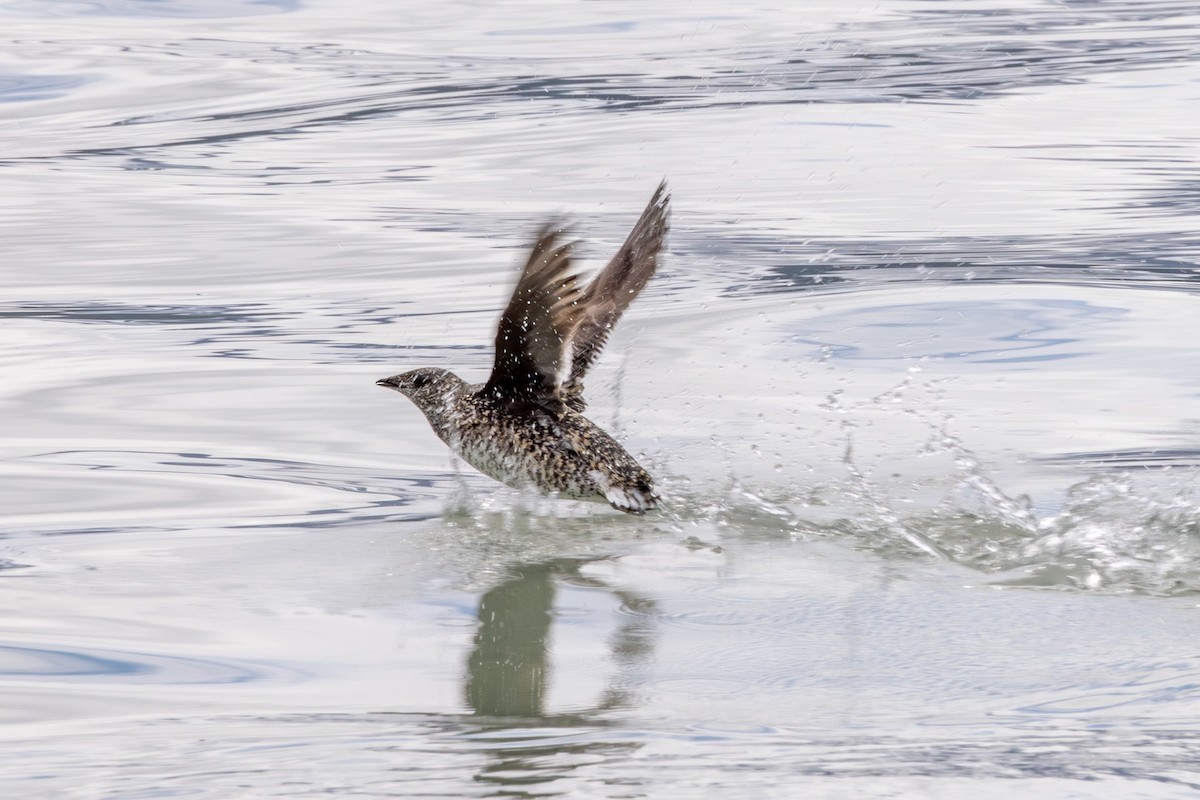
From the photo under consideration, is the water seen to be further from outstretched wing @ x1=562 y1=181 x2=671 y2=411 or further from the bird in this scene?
outstretched wing @ x1=562 y1=181 x2=671 y2=411

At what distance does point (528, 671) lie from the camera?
494 centimetres

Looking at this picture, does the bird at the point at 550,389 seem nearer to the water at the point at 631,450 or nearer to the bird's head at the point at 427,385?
the bird's head at the point at 427,385

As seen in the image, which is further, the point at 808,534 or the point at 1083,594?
the point at 808,534

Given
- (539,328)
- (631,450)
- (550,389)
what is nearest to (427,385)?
(550,389)

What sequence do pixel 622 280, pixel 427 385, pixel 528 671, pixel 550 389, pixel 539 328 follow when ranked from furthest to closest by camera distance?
Result: pixel 622 280 < pixel 427 385 < pixel 550 389 < pixel 539 328 < pixel 528 671

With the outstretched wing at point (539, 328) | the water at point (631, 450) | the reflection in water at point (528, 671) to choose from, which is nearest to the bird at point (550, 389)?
the outstretched wing at point (539, 328)

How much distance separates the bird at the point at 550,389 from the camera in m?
6.38

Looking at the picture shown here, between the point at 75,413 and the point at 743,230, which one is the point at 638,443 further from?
the point at 743,230

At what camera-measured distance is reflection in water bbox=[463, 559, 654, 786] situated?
13.8 feet

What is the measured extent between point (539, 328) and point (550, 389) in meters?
0.53

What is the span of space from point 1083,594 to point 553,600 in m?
1.60

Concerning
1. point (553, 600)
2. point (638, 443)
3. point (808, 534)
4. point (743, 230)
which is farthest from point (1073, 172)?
point (553, 600)

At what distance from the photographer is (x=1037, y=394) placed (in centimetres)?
848

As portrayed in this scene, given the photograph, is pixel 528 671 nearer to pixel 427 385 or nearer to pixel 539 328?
pixel 539 328
